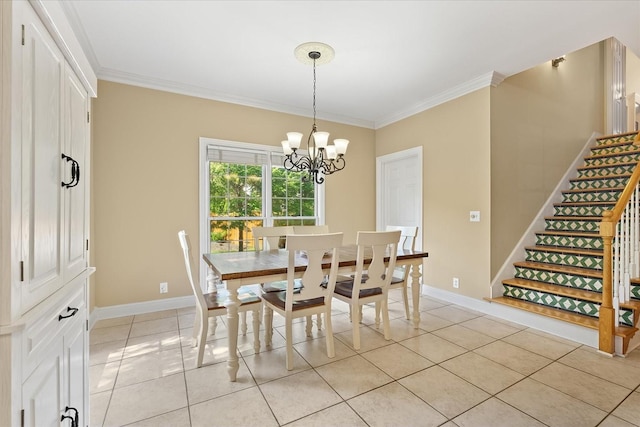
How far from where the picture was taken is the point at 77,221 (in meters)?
1.33

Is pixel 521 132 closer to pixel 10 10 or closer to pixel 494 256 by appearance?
pixel 494 256

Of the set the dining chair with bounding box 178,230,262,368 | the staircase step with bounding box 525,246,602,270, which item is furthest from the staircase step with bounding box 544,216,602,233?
the dining chair with bounding box 178,230,262,368

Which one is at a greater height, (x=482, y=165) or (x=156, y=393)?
(x=482, y=165)

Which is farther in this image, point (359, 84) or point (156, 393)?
point (359, 84)

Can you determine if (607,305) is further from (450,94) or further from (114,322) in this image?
Answer: (114,322)

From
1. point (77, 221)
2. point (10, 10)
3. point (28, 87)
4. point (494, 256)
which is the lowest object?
point (494, 256)

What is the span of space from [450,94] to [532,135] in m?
1.20

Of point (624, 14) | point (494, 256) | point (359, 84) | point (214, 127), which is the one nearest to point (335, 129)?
point (359, 84)

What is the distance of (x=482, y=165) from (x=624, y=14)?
5.30 ft

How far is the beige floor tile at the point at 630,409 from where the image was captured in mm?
1678

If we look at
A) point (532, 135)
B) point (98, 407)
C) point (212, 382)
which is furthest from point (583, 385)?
point (98, 407)

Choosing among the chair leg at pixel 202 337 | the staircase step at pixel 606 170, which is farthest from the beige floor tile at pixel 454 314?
the staircase step at pixel 606 170

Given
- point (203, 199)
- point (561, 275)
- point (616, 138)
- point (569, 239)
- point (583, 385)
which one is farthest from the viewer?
point (616, 138)

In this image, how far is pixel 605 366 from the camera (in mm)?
2225
